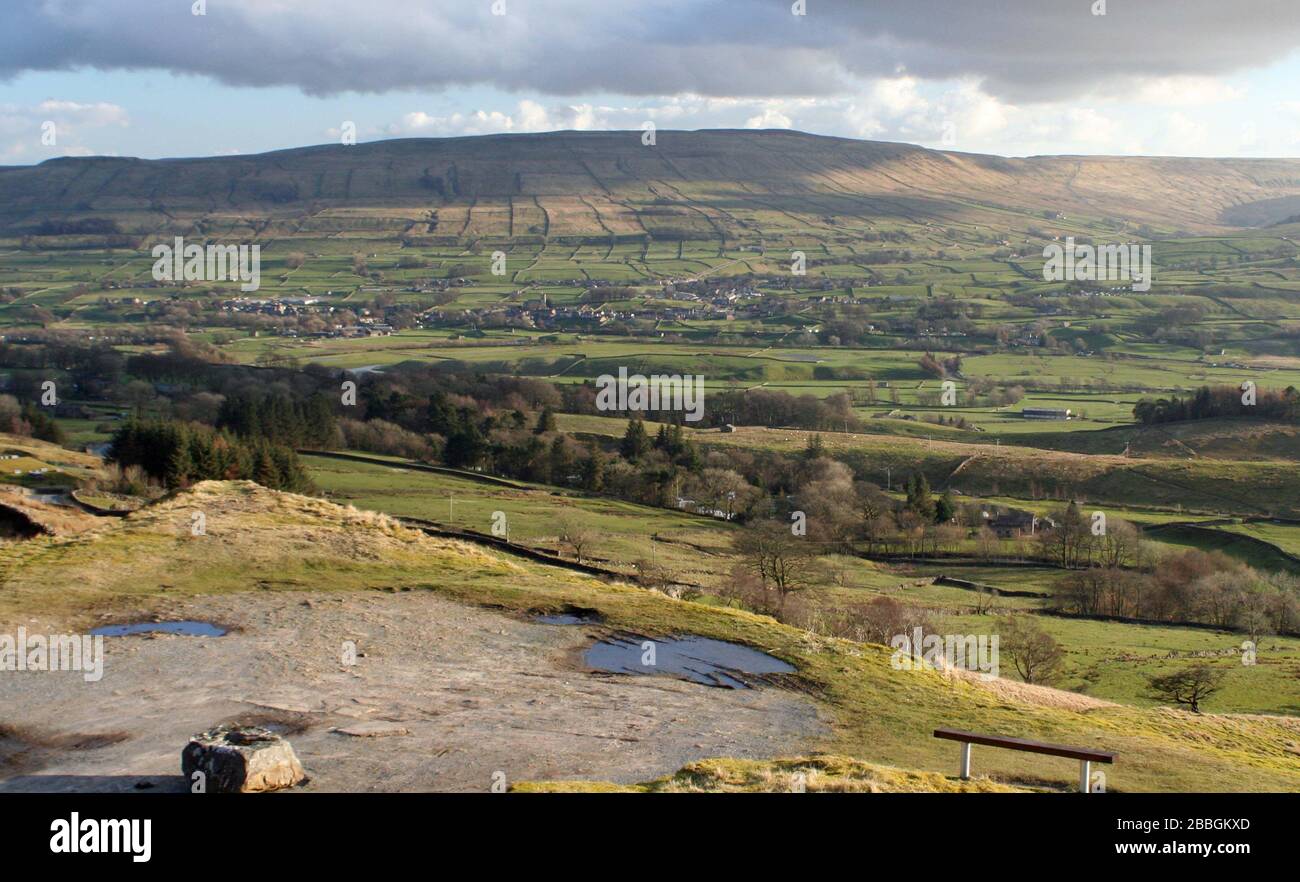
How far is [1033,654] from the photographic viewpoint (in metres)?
37.6

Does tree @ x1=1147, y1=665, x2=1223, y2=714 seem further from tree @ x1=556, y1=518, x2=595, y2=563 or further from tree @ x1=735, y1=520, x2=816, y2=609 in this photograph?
tree @ x1=556, y1=518, x2=595, y2=563

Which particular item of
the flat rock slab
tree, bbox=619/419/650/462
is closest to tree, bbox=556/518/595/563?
tree, bbox=619/419/650/462

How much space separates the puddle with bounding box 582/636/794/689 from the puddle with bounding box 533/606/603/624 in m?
1.43

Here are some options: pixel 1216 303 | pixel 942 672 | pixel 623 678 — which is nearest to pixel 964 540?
pixel 942 672

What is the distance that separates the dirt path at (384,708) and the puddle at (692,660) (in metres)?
0.51

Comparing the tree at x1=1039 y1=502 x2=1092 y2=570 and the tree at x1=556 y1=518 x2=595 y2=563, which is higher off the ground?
the tree at x1=556 y1=518 x2=595 y2=563

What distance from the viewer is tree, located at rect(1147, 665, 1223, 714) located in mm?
34219

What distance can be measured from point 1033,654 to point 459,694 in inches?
947

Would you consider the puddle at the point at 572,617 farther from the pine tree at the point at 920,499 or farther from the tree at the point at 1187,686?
the pine tree at the point at 920,499
